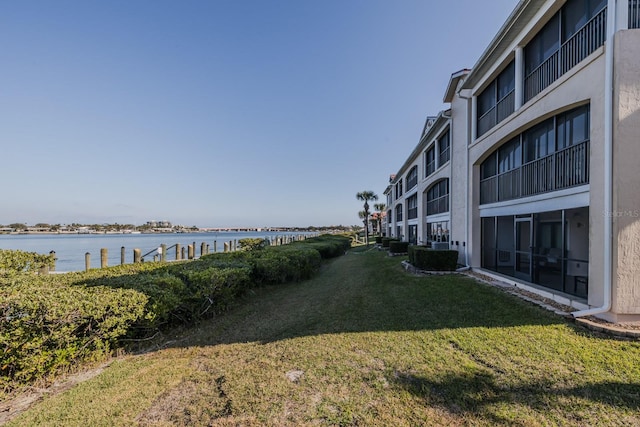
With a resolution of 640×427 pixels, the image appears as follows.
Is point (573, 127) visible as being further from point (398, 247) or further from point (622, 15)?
point (398, 247)

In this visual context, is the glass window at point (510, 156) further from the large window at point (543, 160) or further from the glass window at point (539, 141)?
the glass window at point (539, 141)

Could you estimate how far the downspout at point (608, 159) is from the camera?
17.5 feet

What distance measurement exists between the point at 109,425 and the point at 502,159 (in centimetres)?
1231

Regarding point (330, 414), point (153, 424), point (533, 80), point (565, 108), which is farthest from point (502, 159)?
point (153, 424)

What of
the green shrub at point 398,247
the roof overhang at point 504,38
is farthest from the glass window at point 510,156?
the green shrub at point 398,247

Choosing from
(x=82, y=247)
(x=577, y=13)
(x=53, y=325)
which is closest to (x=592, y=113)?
(x=577, y=13)

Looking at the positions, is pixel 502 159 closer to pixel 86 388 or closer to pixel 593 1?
pixel 593 1

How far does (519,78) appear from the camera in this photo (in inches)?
340

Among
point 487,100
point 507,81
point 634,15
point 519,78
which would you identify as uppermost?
point 507,81

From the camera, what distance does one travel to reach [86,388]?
371cm

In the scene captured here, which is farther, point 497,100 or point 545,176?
point 497,100

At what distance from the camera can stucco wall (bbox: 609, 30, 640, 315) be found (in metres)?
5.20

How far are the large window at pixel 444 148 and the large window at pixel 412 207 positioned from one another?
21.8 feet

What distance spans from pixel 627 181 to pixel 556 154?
237cm
